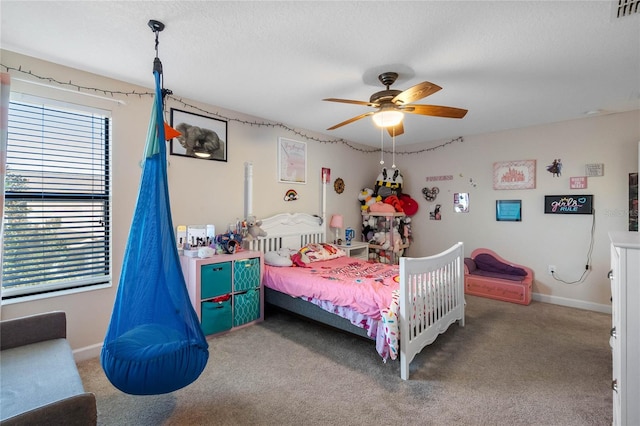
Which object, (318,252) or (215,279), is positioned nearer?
(215,279)

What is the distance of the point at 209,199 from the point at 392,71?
2.30 metres

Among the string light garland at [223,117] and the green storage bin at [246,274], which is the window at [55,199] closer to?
the string light garland at [223,117]

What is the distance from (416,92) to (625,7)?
1.19 meters

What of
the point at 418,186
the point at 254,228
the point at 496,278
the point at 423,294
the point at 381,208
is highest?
the point at 418,186

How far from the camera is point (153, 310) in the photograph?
6.21 ft

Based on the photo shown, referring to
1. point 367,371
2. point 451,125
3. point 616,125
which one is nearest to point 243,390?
point 367,371

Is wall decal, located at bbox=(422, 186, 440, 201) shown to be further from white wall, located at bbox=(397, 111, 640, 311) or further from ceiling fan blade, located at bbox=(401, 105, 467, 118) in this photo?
ceiling fan blade, located at bbox=(401, 105, 467, 118)

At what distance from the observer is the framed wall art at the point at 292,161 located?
4191mm

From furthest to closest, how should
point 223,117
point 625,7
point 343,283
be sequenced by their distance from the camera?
point 223,117, point 343,283, point 625,7

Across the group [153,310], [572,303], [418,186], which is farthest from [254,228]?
[572,303]

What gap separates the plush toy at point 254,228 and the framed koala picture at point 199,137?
0.78 meters

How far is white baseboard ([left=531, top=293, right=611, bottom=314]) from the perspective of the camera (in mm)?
3808

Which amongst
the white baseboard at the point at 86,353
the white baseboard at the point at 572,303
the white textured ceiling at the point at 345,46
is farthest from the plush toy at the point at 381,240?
the white baseboard at the point at 86,353

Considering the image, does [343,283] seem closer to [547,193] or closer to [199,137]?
[199,137]
